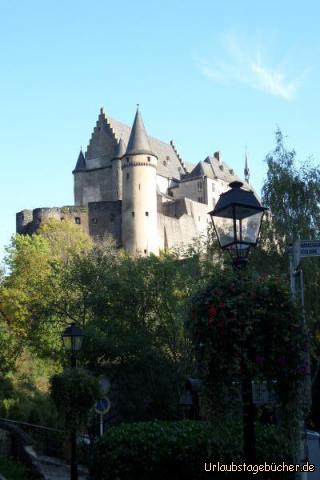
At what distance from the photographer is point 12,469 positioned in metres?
14.9

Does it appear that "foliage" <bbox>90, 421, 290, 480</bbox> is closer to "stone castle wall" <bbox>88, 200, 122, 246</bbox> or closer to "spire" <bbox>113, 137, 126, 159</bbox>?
"stone castle wall" <bbox>88, 200, 122, 246</bbox>

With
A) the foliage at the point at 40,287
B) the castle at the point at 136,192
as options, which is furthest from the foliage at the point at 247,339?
the castle at the point at 136,192

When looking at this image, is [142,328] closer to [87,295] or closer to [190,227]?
[87,295]

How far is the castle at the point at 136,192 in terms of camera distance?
65.2 m

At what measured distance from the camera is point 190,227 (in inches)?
2869

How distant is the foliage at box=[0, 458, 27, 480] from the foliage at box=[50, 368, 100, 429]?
168 cm

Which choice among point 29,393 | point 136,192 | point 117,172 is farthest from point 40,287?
point 117,172

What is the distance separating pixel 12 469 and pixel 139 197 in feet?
177

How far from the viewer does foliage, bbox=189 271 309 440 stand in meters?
6.98

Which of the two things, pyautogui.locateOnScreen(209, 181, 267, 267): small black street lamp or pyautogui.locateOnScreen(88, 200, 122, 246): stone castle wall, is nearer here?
pyautogui.locateOnScreen(209, 181, 267, 267): small black street lamp

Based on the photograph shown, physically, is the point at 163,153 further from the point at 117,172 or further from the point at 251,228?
the point at 251,228

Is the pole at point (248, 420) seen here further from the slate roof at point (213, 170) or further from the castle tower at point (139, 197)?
the slate roof at point (213, 170)

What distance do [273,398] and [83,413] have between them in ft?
23.0

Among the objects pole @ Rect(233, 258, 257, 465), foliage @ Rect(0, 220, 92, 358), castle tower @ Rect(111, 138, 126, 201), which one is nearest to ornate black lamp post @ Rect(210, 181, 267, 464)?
pole @ Rect(233, 258, 257, 465)
